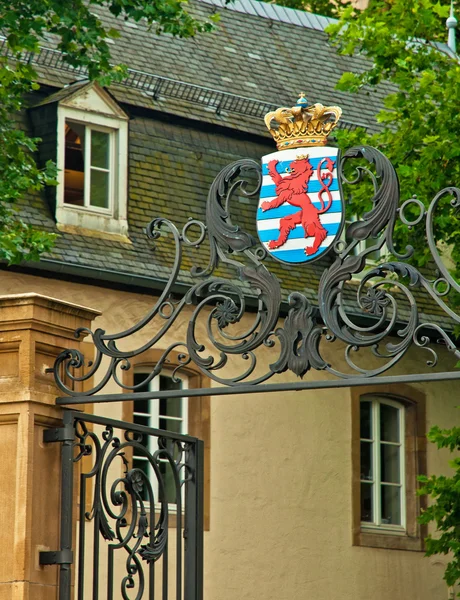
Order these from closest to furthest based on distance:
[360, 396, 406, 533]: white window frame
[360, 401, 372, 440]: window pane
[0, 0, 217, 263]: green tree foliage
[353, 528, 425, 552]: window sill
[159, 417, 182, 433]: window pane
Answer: [0, 0, 217, 263]: green tree foliage < [159, 417, 182, 433]: window pane < [353, 528, 425, 552]: window sill < [360, 396, 406, 533]: white window frame < [360, 401, 372, 440]: window pane

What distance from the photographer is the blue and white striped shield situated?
769cm

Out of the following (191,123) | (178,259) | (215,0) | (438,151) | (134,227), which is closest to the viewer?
(178,259)

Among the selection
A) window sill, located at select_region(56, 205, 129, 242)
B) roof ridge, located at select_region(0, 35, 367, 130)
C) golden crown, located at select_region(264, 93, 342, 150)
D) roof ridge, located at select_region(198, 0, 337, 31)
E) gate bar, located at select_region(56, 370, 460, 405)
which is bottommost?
gate bar, located at select_region(56, 370, 460, 405)

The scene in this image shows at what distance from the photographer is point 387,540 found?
20.2 metres

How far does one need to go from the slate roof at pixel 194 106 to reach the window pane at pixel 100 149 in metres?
0.29

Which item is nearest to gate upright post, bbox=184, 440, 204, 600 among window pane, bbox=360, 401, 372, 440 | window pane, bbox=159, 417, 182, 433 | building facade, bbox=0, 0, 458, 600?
building facade, bbox=0, 0, 458, 600

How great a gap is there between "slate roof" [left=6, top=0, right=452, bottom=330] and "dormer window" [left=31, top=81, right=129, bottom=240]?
0.56 feet

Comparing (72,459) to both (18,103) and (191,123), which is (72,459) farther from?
(191,123)

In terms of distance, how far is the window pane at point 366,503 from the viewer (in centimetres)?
2009

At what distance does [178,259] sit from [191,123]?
11.9 meters

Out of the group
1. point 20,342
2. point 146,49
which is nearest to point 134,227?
point 146,49

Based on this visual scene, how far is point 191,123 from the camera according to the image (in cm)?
1959

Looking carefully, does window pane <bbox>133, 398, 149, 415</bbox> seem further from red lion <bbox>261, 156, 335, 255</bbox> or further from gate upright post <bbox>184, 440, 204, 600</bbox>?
red lion <bbox>261, 156, 335, 255</bbox>

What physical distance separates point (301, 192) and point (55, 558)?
2013mm
